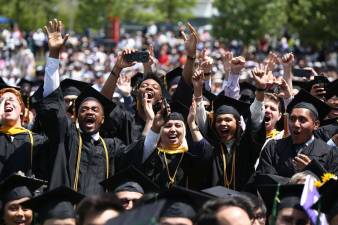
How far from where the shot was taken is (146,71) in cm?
1350

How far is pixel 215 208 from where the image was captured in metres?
7.24

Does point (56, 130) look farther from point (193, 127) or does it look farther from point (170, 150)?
point (193, 127)

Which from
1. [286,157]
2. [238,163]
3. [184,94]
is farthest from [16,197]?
[184,94]

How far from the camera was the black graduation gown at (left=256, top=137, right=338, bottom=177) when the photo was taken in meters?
10.6

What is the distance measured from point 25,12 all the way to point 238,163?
4754 centimetres

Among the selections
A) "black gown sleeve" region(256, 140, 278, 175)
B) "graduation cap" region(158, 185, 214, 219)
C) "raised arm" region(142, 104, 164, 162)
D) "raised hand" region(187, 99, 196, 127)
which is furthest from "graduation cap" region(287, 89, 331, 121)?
Result: "graduation cap" region(158, 185, 214, 219)

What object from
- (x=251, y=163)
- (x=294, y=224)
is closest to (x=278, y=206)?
(x=294, y=224)

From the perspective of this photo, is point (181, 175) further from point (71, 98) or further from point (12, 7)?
point (12, 7)

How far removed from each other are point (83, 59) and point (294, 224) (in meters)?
28.0

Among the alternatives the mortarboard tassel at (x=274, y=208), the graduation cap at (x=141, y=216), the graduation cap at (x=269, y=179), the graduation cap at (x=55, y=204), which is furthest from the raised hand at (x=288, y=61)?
the graduation cap at (x=141, y=216)

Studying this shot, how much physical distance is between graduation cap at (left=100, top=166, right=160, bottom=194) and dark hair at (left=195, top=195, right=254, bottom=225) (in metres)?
2.11

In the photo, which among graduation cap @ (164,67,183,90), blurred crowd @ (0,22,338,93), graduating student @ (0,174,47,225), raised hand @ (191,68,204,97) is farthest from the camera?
blurred crowd @ (0,22,338,93)

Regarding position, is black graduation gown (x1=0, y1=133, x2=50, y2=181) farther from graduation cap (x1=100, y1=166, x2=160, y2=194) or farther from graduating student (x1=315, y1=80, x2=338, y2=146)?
graduating student (x1=315, y1=80, x2=338, y2=146)

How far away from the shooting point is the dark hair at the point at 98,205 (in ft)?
23.8
